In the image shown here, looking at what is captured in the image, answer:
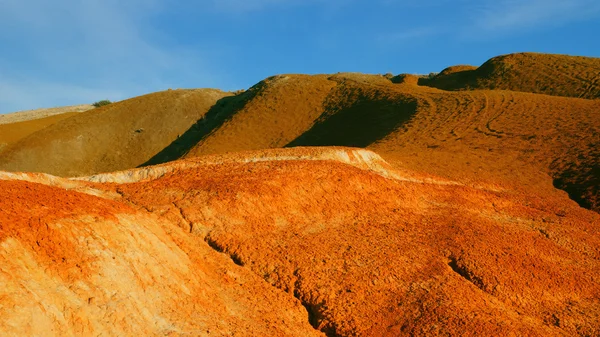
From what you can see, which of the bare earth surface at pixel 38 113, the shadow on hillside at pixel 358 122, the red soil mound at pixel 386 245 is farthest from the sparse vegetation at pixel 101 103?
the red soil mound at pixel 386 245

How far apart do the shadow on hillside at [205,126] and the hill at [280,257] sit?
3179 centimetres

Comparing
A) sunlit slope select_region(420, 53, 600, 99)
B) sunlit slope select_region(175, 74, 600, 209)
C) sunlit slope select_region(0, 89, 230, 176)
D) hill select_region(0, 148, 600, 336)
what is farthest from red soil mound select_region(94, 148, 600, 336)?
sunlit slope select_region(0, 89, 230, 176)

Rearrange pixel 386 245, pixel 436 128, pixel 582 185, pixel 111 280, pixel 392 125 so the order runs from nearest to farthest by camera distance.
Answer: pixel 111 280 → pixel 386 245 → pixel 582 185 → pixel 436 128 → pixel 392 125

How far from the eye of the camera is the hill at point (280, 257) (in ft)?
26.4

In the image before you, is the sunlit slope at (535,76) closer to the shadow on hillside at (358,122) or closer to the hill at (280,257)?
the shadow on hillside at (358,122)

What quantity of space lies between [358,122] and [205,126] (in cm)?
1932

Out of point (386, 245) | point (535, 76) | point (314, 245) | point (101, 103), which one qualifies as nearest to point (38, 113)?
point (101, 103)

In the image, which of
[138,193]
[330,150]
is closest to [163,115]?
[330,150]

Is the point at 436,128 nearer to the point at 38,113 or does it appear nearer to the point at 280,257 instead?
the point at 280,257

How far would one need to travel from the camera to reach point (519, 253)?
42.2ft

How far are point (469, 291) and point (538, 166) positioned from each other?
1633 centimetres

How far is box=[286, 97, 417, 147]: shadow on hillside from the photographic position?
36.4 metres

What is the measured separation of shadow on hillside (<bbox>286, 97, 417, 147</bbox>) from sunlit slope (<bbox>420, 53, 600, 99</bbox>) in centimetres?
1475

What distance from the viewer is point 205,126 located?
52.2m
